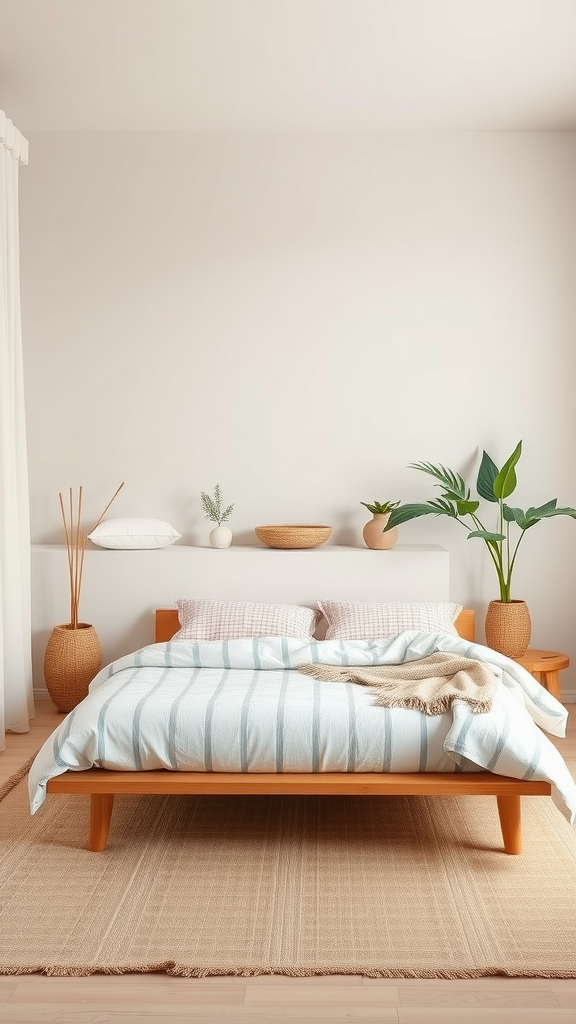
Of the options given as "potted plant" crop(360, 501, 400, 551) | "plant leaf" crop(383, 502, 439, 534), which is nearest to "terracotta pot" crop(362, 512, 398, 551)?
"potted plant" crop(360, 501, 400, 551)

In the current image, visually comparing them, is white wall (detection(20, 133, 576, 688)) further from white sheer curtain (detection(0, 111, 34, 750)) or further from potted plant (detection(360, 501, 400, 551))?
white sheer curtain (detection(0, 111, 34, 750))

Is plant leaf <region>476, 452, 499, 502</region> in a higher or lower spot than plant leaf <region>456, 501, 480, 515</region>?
higher

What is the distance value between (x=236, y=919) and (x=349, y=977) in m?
0.39

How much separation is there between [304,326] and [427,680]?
230 cm

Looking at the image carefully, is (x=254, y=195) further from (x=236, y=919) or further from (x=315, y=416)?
(x=236, y=919)

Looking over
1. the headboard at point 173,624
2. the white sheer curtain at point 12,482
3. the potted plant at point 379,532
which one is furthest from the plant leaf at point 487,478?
the white sheer curtain at point 12,482

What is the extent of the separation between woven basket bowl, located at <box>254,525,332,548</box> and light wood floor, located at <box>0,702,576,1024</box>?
2573mm

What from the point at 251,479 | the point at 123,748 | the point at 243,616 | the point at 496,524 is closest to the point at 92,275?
the point at 251,479

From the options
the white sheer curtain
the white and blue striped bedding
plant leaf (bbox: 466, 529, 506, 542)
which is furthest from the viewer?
plant leaf (bbox: 466, 529, 506, 542)

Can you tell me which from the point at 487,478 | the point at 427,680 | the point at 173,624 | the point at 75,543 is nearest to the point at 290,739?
the point at 427,680

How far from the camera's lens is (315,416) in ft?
16.1

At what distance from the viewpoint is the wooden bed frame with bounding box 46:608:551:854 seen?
9.34 feet

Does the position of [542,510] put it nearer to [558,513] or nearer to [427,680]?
[558,513]

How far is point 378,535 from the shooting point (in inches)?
184
